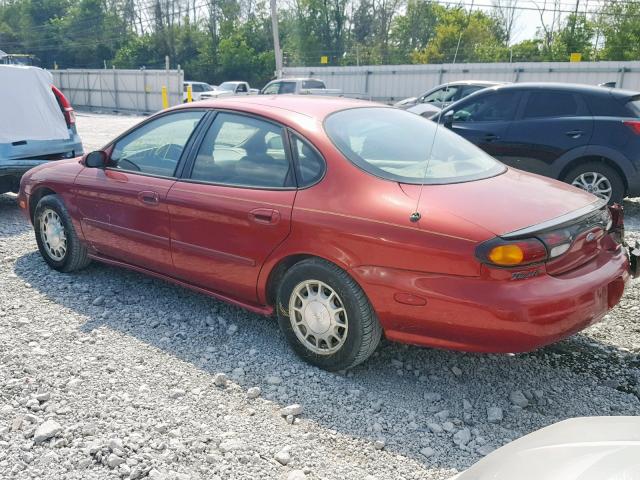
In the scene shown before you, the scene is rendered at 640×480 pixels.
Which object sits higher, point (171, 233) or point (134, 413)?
point (171, 233)

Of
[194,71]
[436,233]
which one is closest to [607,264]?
[436,233]

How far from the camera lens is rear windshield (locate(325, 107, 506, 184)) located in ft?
11.1

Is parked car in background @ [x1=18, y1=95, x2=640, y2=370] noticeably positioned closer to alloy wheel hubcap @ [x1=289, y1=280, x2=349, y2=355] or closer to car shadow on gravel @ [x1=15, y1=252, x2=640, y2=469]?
alloy wheel hubcap @ [x1=289, y1=280, x2=349, y2=355]

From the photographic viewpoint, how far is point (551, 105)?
24.5ft

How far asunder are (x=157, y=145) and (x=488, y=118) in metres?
5.05

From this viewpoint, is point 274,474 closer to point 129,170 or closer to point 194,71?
point 129,170

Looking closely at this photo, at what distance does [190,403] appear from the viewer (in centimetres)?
314

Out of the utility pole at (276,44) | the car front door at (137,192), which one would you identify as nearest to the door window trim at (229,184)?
the car front door at (137,192)

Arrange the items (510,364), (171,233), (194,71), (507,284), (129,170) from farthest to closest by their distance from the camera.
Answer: (194,71)
(129,170)
(171,233)
(510,364)
(507,284)

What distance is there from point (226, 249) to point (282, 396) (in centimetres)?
98

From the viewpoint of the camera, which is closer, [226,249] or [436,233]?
[436,233]

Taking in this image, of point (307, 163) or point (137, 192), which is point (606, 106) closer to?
point (307, 163)

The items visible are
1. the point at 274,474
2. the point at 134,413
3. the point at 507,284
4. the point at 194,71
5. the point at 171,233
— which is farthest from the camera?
the point at 194,71

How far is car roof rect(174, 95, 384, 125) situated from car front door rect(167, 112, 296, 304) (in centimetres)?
7
